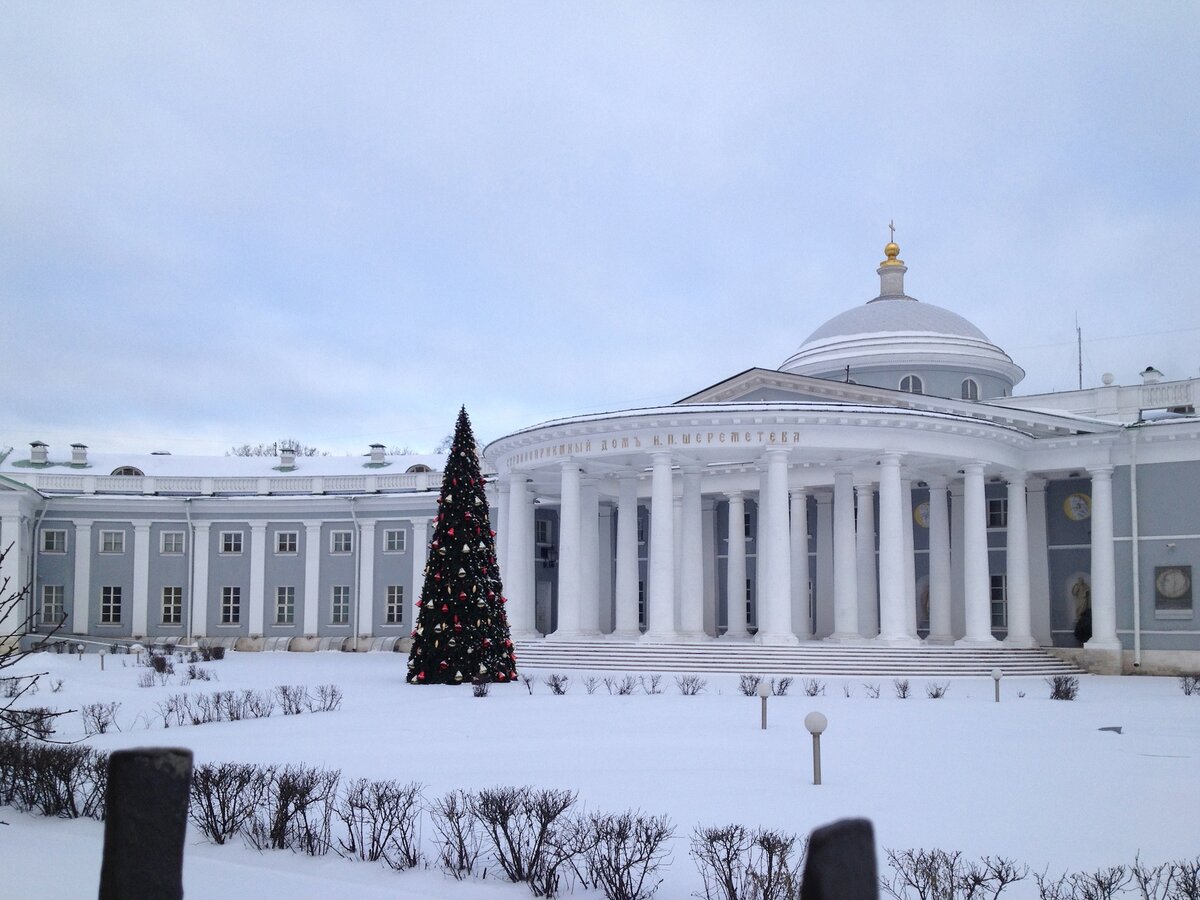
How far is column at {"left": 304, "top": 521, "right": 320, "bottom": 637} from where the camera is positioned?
51438mm

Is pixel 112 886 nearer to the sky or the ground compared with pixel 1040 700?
nearer to the sky

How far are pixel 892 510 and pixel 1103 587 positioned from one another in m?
7.57

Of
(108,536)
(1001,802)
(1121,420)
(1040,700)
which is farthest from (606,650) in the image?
(108,536)

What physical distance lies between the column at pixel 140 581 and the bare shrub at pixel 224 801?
143 feet

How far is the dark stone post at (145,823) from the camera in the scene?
371 cm

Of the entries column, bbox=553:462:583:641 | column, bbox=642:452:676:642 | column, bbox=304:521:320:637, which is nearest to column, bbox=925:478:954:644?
column, bbox=642:452:676:642

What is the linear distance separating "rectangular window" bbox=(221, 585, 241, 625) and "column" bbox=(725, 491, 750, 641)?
76.9ft

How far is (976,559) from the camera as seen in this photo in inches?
1382

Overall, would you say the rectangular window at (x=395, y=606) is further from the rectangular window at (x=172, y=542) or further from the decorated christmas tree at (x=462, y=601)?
the decorated christmas tree at (x=462, y=601)

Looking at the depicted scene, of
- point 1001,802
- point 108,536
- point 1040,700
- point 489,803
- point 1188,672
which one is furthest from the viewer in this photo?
point 108,536

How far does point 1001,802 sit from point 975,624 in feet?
77.5

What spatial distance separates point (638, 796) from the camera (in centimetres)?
1252

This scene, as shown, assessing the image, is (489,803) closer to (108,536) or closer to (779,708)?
(779,708)

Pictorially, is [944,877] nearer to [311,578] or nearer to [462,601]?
[462,601]
